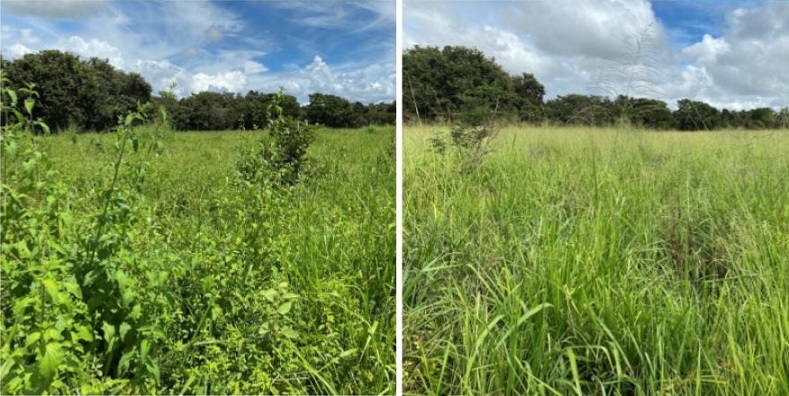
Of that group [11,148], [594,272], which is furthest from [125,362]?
[594,272]

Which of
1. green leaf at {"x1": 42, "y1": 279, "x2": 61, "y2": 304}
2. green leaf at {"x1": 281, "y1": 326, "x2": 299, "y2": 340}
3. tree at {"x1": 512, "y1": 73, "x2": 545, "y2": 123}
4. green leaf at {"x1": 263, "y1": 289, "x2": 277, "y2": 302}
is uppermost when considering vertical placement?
tree at {"x1": 512, "y1": 73, "x2": 545, "y2": 123}

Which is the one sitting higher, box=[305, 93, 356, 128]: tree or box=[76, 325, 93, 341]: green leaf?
box=[305, 93, 356, 128]: tree

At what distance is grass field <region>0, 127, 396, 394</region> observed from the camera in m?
1.41

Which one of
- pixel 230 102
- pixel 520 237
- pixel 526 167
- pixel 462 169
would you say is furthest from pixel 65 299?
pixel 526 167

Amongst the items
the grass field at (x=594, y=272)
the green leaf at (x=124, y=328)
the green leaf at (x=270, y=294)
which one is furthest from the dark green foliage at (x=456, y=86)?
the green leaf at (x=124, y=328)

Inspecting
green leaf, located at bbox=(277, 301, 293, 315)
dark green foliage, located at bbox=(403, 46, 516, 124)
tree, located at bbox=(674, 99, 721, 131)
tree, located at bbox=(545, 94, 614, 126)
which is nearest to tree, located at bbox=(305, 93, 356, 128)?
dark green foliage, located at bbox=(403, 46, 516, 124)

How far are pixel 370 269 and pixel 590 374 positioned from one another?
0.77 m

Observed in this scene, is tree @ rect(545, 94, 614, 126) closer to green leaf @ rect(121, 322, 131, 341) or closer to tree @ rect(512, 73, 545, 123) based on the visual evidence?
tree @ rect(512, 73, 545, 123)

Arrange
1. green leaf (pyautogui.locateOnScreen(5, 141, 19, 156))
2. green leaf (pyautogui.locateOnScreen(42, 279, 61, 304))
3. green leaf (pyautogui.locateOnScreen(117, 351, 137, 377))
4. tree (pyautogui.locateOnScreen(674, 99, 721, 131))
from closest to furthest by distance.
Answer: green leaf (pyautogui.locateOnScreen(42, 279, 61, 304)), green leaf (pyautogui.locateOnScreen(5, 141, 19, 156)), green leaf (pyautogui.locateOnScreen(117, 351, 137, 377)), tree (pyautogui.locateOnScreen(674, 99, 721, 131))

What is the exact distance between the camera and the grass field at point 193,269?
141 centimetres

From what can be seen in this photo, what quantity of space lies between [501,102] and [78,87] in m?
1.76

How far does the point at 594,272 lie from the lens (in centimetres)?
168

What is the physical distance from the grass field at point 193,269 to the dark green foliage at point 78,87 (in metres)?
0.08

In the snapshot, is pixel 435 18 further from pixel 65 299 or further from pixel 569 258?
pixel 65 299
